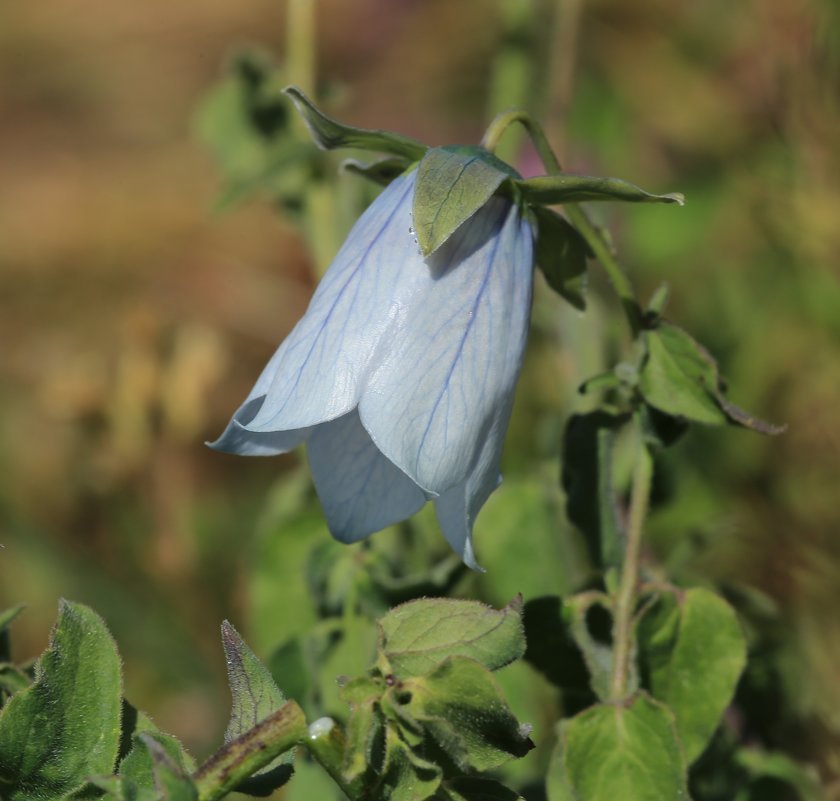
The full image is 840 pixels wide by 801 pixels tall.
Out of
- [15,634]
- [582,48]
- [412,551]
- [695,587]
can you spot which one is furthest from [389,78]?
[695,587]

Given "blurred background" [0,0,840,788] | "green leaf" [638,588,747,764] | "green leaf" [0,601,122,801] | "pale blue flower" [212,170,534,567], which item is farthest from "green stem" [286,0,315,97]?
"green leaf" [0,601,122,801]

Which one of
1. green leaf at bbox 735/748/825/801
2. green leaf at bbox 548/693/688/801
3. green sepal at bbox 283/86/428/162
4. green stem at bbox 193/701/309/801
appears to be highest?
green sepal at bbox 283/86/428/162

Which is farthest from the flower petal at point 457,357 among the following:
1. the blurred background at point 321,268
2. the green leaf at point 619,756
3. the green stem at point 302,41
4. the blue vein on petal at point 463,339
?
the green stem at point 302,41

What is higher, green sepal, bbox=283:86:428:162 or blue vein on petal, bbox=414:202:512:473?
green sepal, bbox=283:86:428:162

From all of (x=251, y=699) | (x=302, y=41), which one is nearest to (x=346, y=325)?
(x=251, y=699)

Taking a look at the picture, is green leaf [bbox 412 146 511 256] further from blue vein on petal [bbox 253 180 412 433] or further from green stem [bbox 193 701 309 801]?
green stem [bbox 193 701 309 801]

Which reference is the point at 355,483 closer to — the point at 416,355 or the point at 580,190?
the point at 416,355
